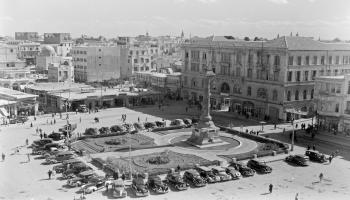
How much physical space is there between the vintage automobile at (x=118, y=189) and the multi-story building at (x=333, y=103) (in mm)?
45744

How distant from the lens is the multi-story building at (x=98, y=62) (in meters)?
143

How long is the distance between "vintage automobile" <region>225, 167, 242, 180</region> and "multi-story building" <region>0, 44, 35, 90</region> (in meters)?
86.8

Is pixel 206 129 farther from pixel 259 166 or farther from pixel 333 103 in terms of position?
pixel 333 103

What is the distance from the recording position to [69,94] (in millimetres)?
100812

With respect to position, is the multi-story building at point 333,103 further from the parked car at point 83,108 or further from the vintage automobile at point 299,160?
the parked car at point 83,108

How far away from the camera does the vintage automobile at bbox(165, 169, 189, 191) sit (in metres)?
45.8

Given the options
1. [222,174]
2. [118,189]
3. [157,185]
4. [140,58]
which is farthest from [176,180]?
[140,58]

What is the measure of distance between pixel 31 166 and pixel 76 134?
63.2 feet

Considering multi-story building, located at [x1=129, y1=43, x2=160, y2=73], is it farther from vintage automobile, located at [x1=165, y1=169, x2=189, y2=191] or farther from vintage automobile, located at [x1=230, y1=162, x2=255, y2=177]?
vintage automobile, located at [x1=165, y1=169, x2=189, y2=191]

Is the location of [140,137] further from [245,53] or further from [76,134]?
[245,53]

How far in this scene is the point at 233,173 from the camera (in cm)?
5003

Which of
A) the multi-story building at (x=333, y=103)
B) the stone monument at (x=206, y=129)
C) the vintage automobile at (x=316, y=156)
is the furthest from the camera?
the multi-story building at (x=333, y=103)

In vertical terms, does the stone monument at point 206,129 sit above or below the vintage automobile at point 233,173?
above

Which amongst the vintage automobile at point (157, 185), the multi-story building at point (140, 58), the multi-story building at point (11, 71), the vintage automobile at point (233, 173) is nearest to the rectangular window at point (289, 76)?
the vintage automobile at point (233, 173)
